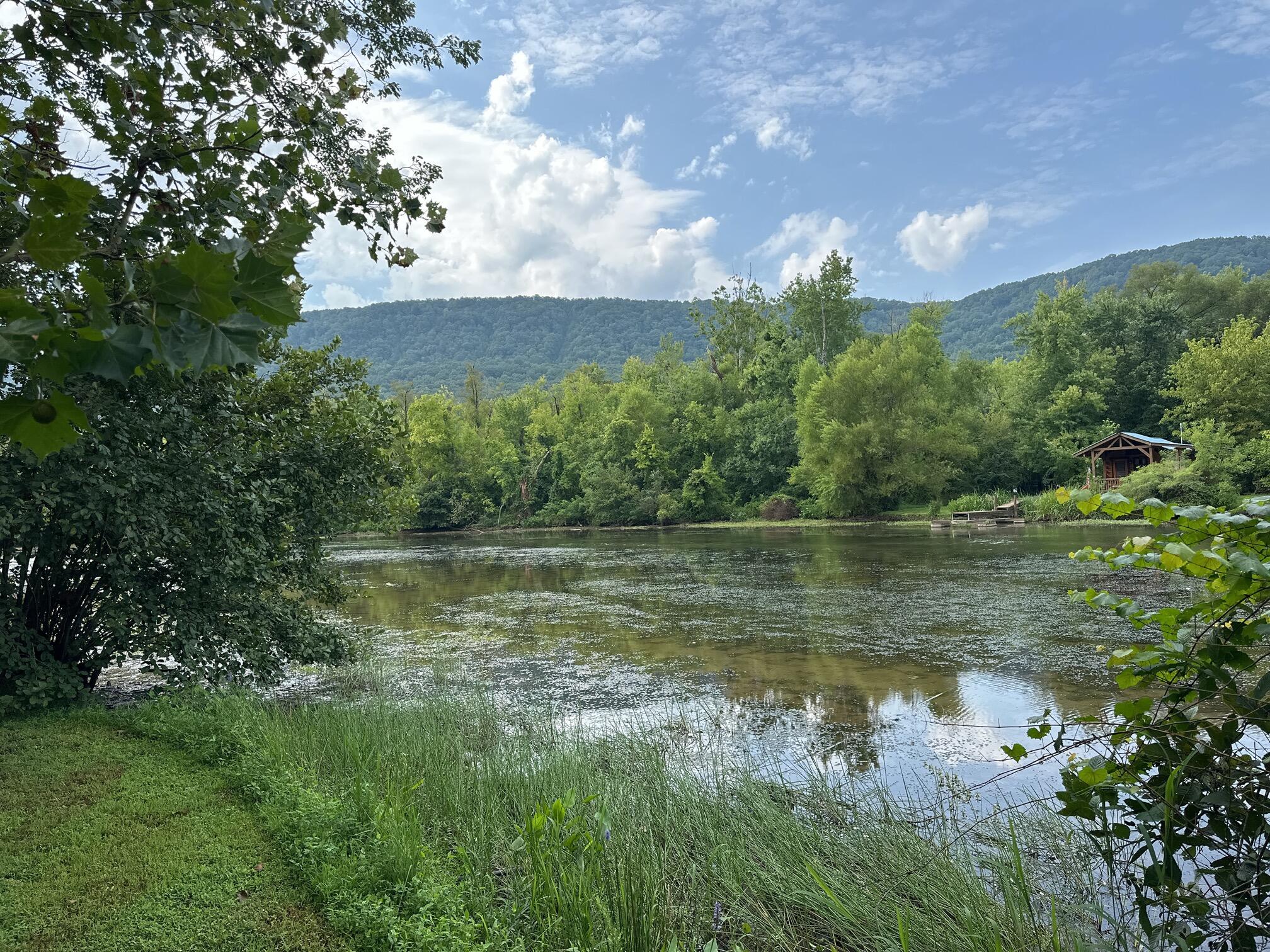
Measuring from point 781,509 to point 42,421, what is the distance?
47.0 m

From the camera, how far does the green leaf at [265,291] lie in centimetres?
127

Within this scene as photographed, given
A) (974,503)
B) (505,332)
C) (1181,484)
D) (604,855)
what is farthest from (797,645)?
(505,332)

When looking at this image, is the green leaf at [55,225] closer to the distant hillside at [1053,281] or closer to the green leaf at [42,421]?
the green leaf at [42,421]

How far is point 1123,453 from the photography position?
37.9 m

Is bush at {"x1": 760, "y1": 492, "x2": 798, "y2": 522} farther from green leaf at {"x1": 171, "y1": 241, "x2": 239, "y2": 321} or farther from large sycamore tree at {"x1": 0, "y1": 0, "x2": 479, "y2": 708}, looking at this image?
green leaf at {"x1": 171, "y1": 241, "x2": 239, "y2": 321}

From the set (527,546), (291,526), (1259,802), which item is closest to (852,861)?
(1259,802)

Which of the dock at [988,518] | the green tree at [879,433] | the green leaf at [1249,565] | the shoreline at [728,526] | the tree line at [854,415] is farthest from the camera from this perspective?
the green tree at [879,433]

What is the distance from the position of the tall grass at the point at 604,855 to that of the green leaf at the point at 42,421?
6.99 ft

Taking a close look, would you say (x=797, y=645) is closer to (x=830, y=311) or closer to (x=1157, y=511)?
(x=1157, y=511)

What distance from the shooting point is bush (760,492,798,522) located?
4706 cm

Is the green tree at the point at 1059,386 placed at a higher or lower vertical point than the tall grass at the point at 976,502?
higher

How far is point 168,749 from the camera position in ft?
17.6

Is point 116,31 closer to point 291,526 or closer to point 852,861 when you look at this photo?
point 852,861

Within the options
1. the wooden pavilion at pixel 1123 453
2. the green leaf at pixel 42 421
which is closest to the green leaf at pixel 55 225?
the green leaf at pixel 42 421
